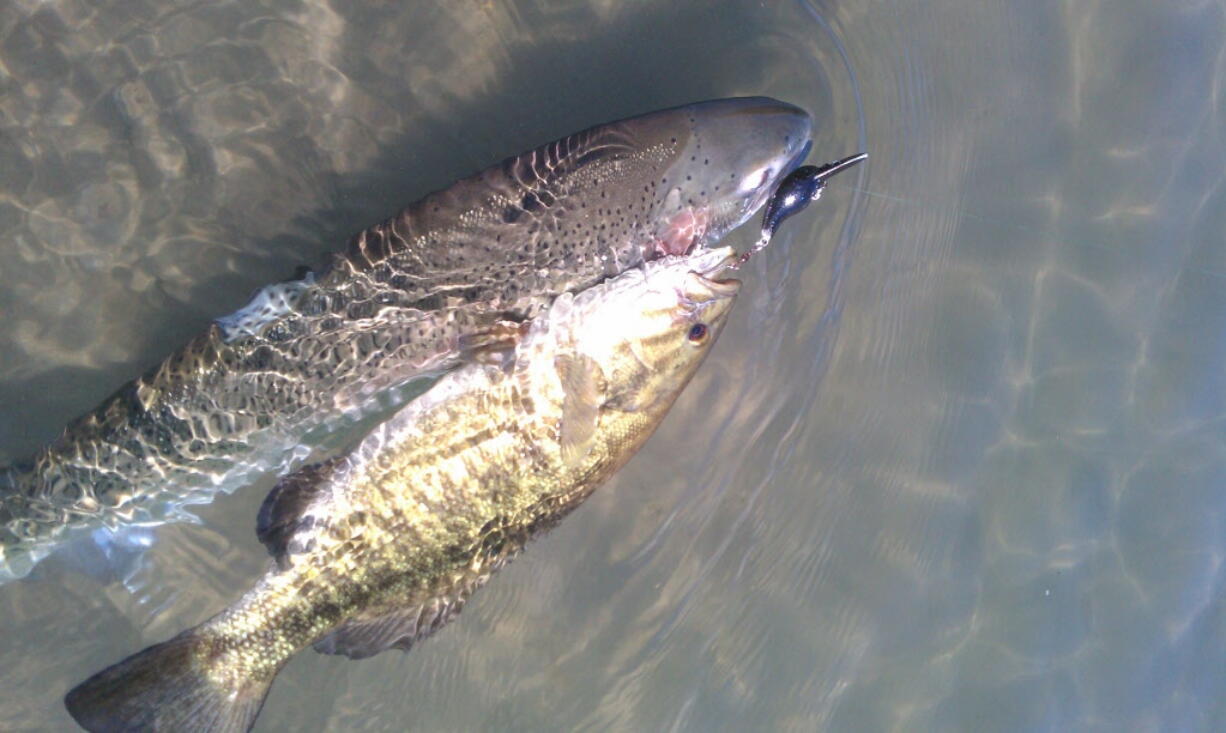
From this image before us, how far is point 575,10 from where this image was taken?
418cm

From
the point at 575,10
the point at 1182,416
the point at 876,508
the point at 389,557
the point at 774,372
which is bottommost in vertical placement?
the point at 1182,416

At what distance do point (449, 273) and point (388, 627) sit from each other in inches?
58.2

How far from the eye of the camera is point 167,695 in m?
2.96

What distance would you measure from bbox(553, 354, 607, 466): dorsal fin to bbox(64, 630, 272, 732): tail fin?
4.75ft

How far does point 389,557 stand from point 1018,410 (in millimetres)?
4445

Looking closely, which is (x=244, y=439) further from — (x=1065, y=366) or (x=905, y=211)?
(x=1065, y=366)

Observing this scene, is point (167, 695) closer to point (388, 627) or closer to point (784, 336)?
point (388, 627)

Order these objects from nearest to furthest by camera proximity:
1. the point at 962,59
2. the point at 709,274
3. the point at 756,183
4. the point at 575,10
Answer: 1. the point at 709,274
2. the point at 756,183
3. the point at 575,10
4. the point at 962,59

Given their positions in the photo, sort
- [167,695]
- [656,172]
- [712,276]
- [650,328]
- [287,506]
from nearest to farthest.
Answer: [167,695] < [287,506] < [650,328] < [712,276] < [656,172]

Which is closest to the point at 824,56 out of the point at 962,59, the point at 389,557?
the point at 962,59

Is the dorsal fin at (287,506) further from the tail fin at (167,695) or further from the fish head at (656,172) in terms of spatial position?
the fish head at (656,172)

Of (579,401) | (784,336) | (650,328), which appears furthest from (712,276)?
(784,336)

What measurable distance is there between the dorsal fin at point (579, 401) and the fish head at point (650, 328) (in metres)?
0.01

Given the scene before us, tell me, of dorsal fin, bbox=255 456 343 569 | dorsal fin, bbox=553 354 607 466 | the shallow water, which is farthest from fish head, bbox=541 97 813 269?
dorsal fin, bbox=255 456 343 569
